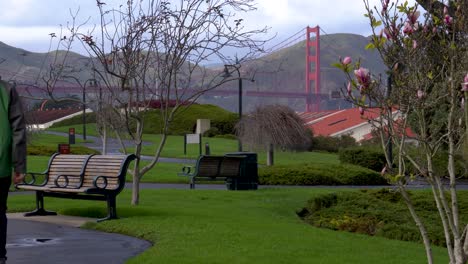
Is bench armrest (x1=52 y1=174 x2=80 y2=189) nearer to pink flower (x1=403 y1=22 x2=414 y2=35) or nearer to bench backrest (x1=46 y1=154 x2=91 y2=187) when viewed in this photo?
bench backrest (x1=46 y1=154 x2=91 y2=187)

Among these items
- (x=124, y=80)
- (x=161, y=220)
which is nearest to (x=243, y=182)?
(x=124, y=80)

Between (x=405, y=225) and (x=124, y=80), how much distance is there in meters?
5.63

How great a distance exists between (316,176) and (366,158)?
9908 mm

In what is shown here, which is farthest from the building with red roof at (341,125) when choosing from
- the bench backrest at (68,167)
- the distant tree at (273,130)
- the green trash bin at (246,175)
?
the bench backrest at (68,167)

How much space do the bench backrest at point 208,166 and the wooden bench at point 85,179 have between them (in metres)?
8.19

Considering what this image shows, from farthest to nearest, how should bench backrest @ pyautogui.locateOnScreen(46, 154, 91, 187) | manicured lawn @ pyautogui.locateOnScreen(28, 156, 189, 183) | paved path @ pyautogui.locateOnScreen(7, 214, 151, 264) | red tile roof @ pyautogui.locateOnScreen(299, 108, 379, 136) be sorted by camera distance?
1. red tile roof @ pyautogui.locateOnScreen(299, 108, 379, 136)
2. manicured lawn @ pyautogui.locateOnScreen(28, 156, 189, 183)
3. bench backrest @ pyautogui.locateOnScreen(46, 154, 91, 187)
4. paved path @ pyautogui.locateOnScreen(7, 214, 151, 264)

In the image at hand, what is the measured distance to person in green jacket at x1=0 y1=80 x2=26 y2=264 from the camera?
28.9ft

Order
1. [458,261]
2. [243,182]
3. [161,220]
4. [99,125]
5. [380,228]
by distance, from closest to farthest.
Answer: [458,261] < [161,220] < [380,228] < [243,182] < [99,125]

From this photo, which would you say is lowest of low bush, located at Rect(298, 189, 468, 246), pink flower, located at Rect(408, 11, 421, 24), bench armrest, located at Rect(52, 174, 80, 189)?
low bush, located at Rect(298, 189, 468, 246)

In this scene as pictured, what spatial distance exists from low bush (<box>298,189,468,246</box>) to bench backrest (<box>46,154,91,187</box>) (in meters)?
4.15

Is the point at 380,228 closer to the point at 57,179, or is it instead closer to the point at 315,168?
the point at 57,179

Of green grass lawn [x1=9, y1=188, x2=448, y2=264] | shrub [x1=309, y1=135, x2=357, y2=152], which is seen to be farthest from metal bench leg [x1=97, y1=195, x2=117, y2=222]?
shrub [x1=309, y1=135, x2=357, y2=152]

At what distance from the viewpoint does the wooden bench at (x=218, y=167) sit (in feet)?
79.3

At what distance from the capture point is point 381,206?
1883 cm
